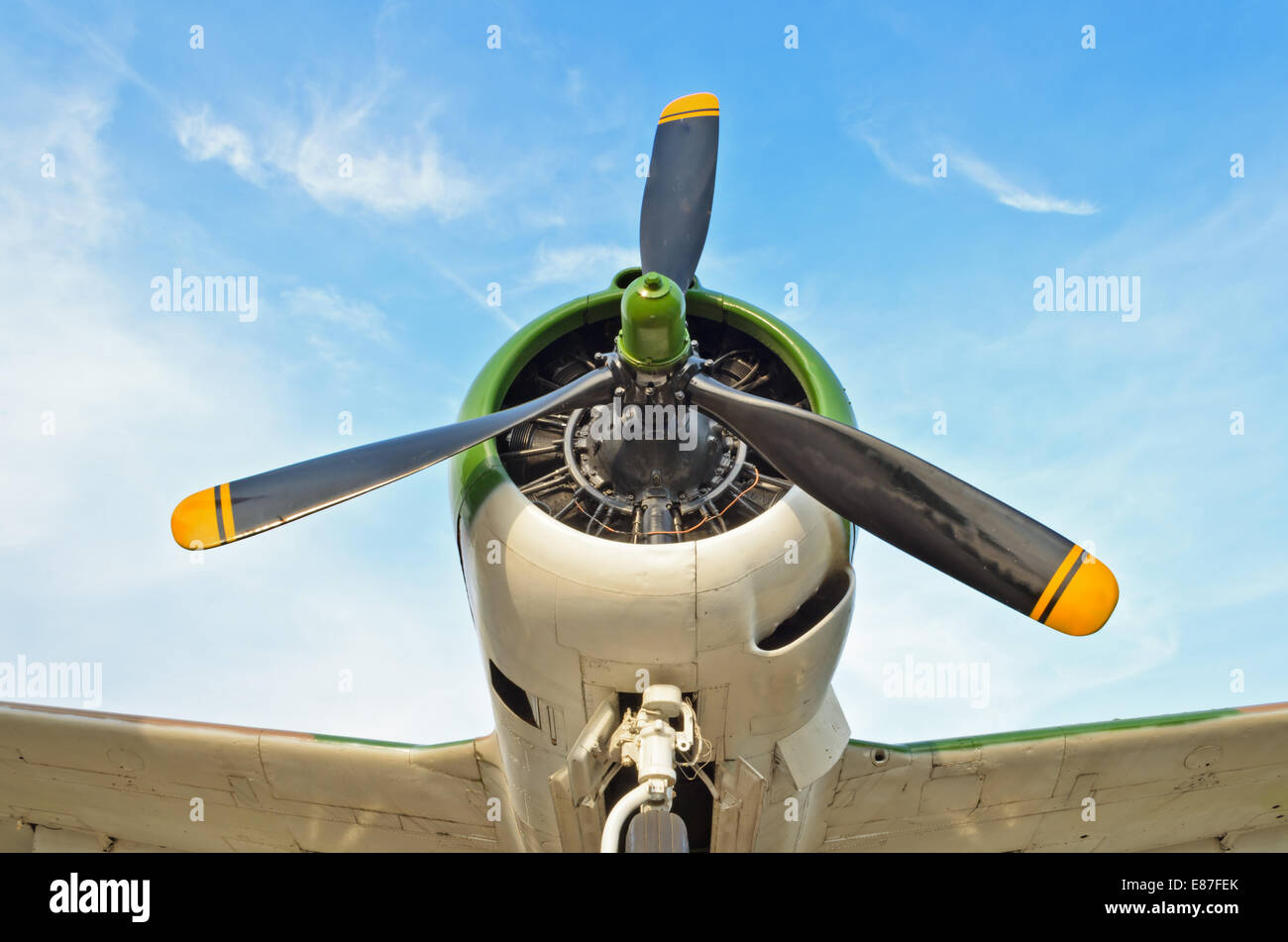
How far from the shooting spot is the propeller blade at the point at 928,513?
5605 mm

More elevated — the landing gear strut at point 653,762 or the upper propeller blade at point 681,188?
the upper propeller blade at point 681,188

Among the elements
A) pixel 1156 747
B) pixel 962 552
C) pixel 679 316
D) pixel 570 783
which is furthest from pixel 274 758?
pixel 1156 747

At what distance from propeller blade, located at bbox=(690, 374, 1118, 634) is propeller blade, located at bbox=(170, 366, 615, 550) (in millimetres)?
978

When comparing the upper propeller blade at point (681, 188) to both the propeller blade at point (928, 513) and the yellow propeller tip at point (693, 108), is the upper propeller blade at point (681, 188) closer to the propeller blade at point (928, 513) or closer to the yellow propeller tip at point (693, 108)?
the yellow propeller tip at point (693, 108)

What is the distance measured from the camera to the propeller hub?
6355 millimetres

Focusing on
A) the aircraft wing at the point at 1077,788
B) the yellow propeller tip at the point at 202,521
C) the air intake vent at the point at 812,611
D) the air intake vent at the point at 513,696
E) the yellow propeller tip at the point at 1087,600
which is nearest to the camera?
the yellow propeller tip at the point at 1087,600

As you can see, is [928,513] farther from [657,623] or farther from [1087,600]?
[657,623]

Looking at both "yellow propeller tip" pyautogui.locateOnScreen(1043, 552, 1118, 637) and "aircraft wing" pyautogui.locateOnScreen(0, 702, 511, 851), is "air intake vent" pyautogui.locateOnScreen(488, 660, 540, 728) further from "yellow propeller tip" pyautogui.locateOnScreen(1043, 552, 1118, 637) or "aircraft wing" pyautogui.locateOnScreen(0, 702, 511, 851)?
"yellow propeller tip" pyautogui.locateOnScreen(1043, 552, 1118, 637)

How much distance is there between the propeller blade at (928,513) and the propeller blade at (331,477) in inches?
38.5

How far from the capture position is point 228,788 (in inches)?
348

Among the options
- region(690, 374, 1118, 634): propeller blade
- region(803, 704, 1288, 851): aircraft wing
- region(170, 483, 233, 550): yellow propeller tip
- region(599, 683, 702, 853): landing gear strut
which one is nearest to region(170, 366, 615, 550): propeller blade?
region(170, 483, 233, 550): yellow propeller tip

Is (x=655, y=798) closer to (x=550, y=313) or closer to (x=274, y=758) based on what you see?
(x=550, y=313)

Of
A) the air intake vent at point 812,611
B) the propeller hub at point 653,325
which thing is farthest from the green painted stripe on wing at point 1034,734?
the propeller hub at point 653,325

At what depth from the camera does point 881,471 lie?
621 cm
